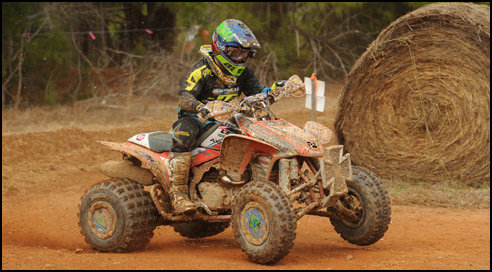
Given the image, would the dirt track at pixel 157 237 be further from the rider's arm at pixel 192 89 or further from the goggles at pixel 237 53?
the goggles at pixel 237 53

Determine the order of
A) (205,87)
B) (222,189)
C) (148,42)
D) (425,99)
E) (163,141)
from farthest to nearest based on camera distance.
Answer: (148,42) < (425,99) < (163,141) < (205,87) < (222,189)

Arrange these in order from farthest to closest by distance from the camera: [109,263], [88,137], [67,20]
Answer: [67,20] → [88,137] → [109,263]

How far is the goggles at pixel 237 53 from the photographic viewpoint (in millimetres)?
6426

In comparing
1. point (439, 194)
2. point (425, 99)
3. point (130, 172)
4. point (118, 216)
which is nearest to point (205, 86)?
point (130, 172)

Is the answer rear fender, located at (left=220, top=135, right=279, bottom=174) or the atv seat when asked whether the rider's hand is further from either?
the atv seat

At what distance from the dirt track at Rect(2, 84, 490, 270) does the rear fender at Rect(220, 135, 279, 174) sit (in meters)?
0.78

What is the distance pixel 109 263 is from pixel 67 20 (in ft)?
39.6

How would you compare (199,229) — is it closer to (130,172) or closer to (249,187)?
(130,172)

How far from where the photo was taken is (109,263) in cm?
596

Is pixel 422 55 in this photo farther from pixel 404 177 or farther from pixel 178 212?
pixel 178 212

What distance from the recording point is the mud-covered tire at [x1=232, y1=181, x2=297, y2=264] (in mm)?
5594

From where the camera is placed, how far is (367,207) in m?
6.27

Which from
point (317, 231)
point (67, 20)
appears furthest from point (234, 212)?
point (67, 20)

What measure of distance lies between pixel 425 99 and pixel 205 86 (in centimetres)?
429
